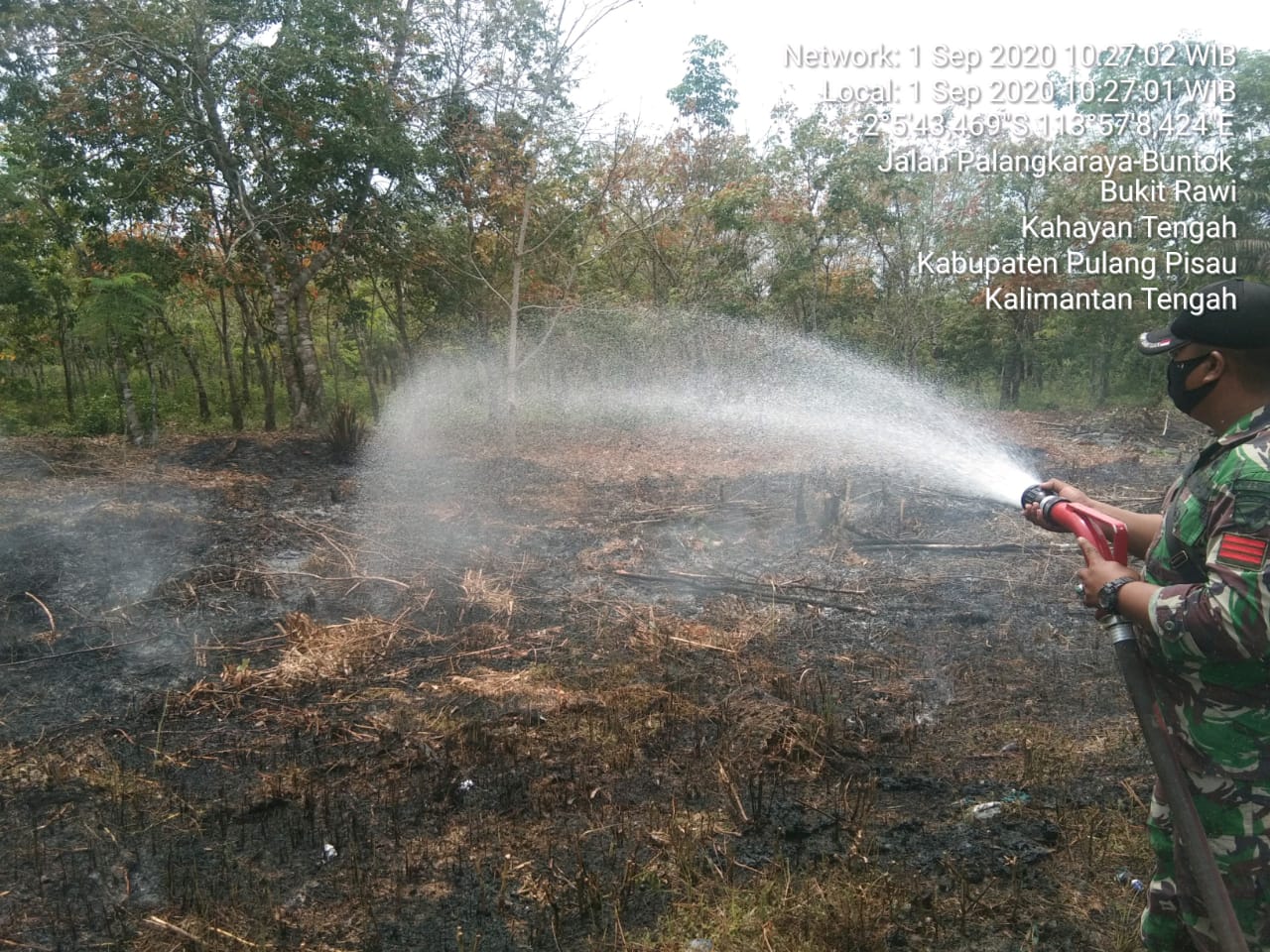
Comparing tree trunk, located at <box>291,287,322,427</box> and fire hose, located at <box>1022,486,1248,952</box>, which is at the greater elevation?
tree trunk, located at <box>291,287,322,427</box>

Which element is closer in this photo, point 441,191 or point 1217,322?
point 1217,322

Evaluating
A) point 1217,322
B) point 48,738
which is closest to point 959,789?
point 1217,322

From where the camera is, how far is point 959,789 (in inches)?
133

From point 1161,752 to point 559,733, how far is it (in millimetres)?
2708

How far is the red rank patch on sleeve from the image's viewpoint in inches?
61.8

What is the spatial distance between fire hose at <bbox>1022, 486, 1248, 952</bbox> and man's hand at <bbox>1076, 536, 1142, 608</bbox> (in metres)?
0.04

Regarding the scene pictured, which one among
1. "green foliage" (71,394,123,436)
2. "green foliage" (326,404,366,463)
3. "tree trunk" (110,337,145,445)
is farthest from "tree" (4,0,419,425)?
"green foliage" (71,394,123,436)

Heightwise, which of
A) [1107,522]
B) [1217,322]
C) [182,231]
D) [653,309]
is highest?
[182,231]

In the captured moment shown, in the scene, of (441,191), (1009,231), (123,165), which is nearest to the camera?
(123,165)

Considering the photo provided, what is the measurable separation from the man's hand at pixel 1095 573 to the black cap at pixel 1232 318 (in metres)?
0.54

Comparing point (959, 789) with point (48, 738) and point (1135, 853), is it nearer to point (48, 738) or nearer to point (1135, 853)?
point (1135, 853)

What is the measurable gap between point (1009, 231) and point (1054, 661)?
1528 centimetres

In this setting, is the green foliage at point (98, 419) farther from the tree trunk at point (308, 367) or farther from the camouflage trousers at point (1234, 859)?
the camouflage trousers at point (1234, 859)

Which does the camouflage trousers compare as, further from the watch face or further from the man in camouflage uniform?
the watch face
